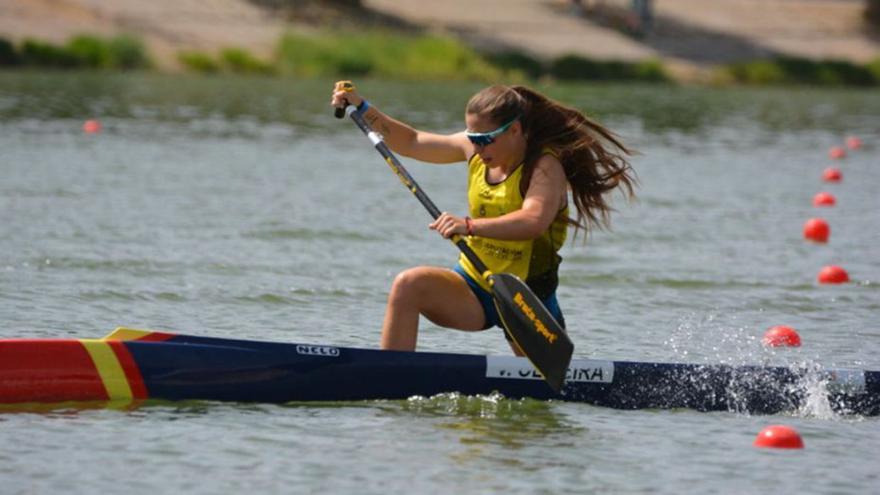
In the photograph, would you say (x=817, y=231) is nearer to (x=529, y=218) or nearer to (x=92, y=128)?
(x=529, y=218)

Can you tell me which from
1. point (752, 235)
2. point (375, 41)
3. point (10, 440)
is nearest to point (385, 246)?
point (752, 235)

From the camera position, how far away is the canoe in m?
9.02

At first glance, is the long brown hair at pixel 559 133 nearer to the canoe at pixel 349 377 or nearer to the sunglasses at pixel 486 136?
the sunglasses at pixel 486 136

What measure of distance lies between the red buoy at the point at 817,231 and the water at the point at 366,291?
15 cm

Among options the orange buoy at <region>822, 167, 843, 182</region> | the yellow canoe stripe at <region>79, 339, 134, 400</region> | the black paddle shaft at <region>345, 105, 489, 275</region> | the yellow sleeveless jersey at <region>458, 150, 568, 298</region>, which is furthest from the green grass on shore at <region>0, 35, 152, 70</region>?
the yellow sleeveless jersey at <region>458, 150, 568, 298</region>

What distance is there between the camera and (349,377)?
9.30m

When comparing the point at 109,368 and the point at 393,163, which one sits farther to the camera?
the point at 393,163

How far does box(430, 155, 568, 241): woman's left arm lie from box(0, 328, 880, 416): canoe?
73 cm

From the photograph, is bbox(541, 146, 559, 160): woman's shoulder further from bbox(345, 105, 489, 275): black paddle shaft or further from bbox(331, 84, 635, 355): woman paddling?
bbox(345, 105, 489, 275): black paddle shaft

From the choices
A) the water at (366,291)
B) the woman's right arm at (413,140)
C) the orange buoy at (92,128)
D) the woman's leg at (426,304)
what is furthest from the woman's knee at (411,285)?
the orange buoy at (92,128)

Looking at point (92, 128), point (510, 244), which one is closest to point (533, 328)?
point (510, 244)

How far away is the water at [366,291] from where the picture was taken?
327 inches

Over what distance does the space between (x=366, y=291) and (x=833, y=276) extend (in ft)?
13.0

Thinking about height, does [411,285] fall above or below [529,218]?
below
